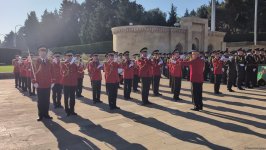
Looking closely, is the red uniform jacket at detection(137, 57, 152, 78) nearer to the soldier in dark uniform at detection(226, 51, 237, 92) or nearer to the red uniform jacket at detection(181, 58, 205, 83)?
the red uniform jacket at detection(181, 58, 205, 83)

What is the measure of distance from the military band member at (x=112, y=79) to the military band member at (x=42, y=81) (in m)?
1.93

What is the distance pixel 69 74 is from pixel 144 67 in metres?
2.83

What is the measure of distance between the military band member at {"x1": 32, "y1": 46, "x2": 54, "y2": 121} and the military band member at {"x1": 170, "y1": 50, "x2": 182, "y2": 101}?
4520 millimetres

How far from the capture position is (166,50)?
108 feet

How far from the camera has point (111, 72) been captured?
10016 millimetres

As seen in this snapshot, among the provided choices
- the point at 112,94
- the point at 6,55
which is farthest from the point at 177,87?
the point at 6,55

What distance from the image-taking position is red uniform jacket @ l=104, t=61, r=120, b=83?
9.97 metres

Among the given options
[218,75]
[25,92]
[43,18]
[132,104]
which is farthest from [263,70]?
[43,18]

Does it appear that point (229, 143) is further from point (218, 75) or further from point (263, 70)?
point (263, 70)

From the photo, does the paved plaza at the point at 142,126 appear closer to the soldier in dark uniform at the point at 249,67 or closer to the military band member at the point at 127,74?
the military band member at the point at 127,74

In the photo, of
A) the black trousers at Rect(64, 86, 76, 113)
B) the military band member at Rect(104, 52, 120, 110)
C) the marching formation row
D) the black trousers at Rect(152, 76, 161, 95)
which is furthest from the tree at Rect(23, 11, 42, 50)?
the black trousers at Rect(64, 86, 76, 113)

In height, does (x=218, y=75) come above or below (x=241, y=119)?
above

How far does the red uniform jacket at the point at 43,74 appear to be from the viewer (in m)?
8.60

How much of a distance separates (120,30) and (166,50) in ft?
16.7
